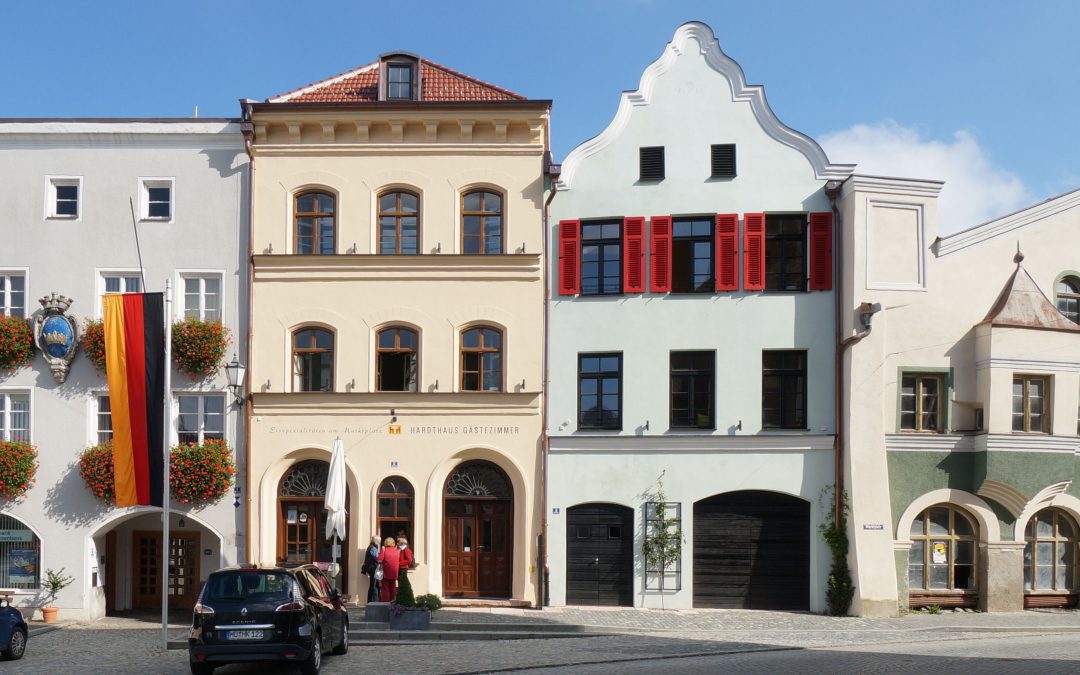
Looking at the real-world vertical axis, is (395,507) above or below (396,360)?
below

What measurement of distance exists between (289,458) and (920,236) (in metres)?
15.0

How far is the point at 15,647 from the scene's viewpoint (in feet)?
63.3

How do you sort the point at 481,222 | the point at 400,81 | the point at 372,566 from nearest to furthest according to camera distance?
the point at 372,566 < the point at 481,222 < the point at 400,81

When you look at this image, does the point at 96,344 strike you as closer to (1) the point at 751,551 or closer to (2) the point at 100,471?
(2) the point at 100,471

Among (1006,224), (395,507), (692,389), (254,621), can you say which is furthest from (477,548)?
(1006,224)

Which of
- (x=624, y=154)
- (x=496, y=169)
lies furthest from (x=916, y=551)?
(x=496, y=169)

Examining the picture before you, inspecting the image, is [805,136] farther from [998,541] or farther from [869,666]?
[869,666]

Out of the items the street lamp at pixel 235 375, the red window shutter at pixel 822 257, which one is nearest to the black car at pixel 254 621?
the street lamp at pixel 235 375

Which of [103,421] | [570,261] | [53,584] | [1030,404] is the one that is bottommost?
[53,584]

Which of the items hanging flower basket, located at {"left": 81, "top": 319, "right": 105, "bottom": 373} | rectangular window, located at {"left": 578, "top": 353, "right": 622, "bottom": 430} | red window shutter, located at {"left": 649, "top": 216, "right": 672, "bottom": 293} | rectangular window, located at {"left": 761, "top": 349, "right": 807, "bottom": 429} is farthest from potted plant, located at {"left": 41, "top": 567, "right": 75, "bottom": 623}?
rectangular window, located at {"left": 761, "top": 349, "right": 807, "bottom": 429}

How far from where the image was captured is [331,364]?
25500mm

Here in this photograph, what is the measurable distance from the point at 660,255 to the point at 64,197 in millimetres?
14008

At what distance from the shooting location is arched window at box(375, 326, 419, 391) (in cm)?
2538

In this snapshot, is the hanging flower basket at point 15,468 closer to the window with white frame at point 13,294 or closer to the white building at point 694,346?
the window with white frame at point 13,294
